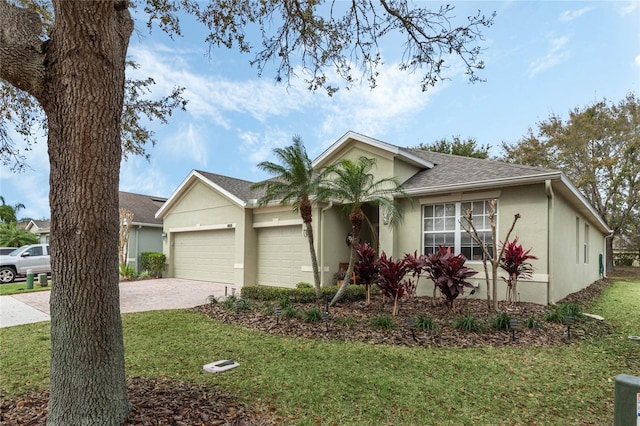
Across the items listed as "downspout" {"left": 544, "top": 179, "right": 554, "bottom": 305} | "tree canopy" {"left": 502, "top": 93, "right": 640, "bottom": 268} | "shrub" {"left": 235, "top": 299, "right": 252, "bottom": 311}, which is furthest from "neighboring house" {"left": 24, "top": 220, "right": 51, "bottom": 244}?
"tree canopy" {"left": 502, "top": 93, "right": 640, "bottom": 268}

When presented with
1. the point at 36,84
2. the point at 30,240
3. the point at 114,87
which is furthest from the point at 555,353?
the point at 30,240

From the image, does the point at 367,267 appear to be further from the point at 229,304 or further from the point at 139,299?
the point at 139,299

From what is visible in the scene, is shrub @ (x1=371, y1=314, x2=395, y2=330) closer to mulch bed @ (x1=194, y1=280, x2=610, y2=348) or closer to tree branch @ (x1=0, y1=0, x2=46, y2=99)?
mulch bed @ (x1=194, y1=280, x2=610, y2=348)

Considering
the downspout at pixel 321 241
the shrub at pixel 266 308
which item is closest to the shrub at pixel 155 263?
the downspout at pixel 321 241

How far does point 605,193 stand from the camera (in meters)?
26.1

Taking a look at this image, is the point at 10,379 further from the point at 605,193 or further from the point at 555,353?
the point at 605,193

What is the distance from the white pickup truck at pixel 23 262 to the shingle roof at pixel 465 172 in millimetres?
17342

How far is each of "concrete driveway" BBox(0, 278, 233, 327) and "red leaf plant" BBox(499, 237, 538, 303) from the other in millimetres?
8235

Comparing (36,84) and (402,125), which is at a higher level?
(402,125)

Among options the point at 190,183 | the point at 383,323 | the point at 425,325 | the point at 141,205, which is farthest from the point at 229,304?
the point at 141,205

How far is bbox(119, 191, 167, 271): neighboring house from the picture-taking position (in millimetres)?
20002

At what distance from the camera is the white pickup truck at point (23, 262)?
1681 centimetres

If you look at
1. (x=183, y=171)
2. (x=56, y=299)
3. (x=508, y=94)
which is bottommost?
(x=56, y=299)

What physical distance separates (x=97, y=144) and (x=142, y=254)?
17539 millimetres
